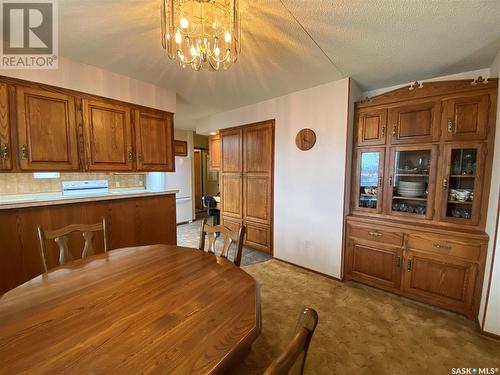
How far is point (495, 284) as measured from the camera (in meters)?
1.71

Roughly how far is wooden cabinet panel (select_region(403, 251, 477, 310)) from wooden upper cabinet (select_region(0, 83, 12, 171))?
400 cm

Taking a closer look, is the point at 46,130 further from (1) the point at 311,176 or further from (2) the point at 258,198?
(1) the point at 311,176

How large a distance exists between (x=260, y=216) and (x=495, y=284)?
8.57 ft

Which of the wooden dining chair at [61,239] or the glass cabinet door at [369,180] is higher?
the glass cabinet door at [369,180]

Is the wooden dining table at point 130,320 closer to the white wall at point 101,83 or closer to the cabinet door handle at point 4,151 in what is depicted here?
the cabinet door handle at point 4,151

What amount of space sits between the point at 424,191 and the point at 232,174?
277 centimetres

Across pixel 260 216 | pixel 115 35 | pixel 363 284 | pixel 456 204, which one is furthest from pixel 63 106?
pixel 456 204

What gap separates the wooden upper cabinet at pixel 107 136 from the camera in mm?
2365

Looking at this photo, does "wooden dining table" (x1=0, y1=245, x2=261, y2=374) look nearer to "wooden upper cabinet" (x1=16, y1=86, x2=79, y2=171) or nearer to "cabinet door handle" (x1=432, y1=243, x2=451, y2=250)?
"wooden upper cabinet" (x1=16, y1=86, x2=79, y2=171)

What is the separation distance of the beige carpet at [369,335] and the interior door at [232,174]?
170cm

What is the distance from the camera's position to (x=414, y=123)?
227 centimetres

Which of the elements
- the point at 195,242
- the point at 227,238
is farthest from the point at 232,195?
the point at 227,238
